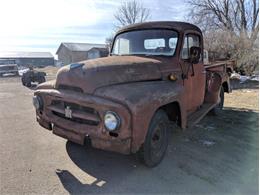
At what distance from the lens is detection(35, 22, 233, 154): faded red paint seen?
372 centimetres

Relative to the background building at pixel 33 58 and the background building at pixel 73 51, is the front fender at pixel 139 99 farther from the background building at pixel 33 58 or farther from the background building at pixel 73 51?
the background building at pixel 33 58

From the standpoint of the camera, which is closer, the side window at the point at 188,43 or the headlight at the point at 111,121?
the headlight at the point at 111,121

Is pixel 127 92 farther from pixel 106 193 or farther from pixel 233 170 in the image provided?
pixel 233 170

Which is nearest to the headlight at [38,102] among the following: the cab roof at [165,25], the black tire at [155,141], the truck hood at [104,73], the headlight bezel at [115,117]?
the truck hood at [104,73]

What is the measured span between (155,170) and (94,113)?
1.28 metres

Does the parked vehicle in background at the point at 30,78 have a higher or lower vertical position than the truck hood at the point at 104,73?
lower

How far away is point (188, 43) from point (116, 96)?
249cm

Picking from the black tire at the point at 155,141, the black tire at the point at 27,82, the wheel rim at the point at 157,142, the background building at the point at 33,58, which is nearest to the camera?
the black tire at the point at 155,141

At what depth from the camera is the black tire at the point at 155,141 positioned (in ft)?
13.6

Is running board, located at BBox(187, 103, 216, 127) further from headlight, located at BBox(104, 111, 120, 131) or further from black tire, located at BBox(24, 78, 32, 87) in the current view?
black tire, located at BBox(24, 78, 32, 87)

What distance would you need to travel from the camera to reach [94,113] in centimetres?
390

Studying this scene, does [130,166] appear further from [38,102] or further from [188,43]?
[188,43]

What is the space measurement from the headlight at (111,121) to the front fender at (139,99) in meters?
0.19

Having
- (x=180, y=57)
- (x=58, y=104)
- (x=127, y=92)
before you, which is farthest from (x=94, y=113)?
(x=180, y=57)
